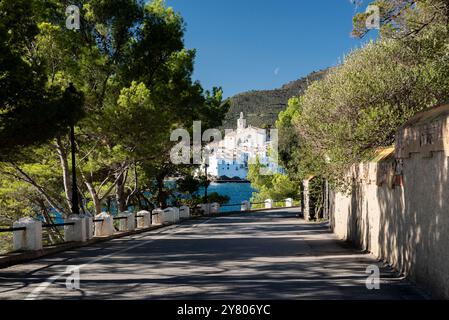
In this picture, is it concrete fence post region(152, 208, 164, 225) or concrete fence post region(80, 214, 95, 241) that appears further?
concrete fence post region(152, 208, 164, 225)

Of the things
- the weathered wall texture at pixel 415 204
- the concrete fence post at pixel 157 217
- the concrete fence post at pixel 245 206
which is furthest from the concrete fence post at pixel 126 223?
the concrete fence post at pixel 245 206

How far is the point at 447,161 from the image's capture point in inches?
308

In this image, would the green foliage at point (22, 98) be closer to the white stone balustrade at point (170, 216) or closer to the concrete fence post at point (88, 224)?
the concrete fence post at point (88, 224)

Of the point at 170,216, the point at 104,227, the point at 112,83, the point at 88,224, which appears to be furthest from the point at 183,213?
the point at 88,224

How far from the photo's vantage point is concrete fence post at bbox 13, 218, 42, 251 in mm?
14734

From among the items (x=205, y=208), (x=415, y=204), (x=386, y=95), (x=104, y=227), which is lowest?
(x=205, y=208)

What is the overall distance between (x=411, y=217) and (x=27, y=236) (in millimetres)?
10347

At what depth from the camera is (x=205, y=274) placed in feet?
35.3

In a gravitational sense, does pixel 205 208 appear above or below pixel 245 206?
above

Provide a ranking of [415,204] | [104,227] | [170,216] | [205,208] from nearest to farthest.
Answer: [415,204], [104,227], [170,216], [205,208]

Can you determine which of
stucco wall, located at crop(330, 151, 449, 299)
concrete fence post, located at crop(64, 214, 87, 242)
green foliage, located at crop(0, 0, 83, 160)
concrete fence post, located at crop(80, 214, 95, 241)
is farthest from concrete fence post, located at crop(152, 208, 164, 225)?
stucco wall, located at crop(330, 151, 449, 299)

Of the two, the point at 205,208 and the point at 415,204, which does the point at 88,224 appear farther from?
the point at 205,208

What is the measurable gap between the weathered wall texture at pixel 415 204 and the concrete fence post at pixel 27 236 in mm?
9328

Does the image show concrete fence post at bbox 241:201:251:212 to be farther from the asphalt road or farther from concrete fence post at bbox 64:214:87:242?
the asphalt road
